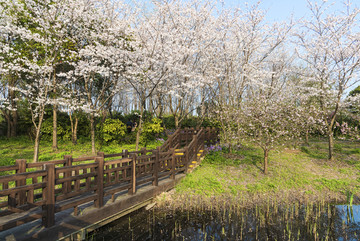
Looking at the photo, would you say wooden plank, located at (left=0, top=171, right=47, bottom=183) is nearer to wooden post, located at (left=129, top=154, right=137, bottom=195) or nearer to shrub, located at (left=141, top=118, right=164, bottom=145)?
wooden post, located at (left=129, top=154, right=137, bottom=195)

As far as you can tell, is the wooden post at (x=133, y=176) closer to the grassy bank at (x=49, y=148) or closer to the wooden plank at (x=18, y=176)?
the wooden plank at (x=18, y=176)

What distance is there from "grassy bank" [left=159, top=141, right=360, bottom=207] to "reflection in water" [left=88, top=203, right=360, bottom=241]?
2.22 ft

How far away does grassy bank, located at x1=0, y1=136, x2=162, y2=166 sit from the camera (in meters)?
13.2

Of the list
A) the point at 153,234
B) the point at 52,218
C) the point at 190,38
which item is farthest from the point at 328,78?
the point at 52,218

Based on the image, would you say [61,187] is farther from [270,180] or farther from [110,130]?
[110,130]

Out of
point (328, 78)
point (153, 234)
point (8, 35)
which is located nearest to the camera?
point (153, 234)

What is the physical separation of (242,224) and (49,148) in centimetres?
1377

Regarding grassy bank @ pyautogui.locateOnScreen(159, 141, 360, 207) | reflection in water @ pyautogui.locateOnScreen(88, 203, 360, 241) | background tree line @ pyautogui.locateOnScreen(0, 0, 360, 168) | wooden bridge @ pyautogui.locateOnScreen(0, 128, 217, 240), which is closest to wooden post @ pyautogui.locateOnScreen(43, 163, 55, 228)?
wooden bridge @ pyautogui.locateOnScreen(0, 128, 217, 240)

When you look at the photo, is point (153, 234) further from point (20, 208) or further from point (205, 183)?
point (205, 183)

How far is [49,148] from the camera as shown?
15453mm

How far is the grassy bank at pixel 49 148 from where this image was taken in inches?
518

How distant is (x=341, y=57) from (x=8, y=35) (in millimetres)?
19377

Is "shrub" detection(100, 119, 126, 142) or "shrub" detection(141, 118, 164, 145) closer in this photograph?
"shrub" detection(141, 118, 164, 145)

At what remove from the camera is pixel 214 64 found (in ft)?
48.7
